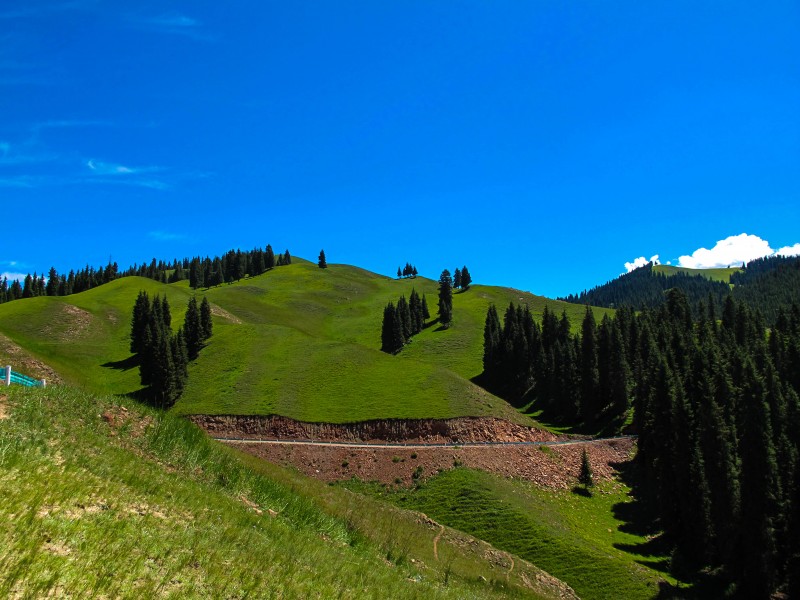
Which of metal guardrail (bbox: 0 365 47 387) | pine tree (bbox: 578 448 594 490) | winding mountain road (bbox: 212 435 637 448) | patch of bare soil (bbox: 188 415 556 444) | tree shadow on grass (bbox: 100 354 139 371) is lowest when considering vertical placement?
pine tree (bbox: 578 448 594 490)

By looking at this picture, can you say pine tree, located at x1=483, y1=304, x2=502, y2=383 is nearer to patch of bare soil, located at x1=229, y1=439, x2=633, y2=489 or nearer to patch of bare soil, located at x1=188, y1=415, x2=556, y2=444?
patch of bare soil, located at x1=188, y1=415, x2=556, y2=444

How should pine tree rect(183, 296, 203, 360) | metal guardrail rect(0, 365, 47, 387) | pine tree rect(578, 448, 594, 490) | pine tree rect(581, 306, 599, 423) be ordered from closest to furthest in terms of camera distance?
metal guardrail rect(0, 365, 47, 387) → pine tree rect(578, 448, 594, 490) → pine tree rect(581, 306, 599, 423) → pine tree rect(183, 296, 203, 360)

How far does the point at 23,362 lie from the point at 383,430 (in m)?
59.1

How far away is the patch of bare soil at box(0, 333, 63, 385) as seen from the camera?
77.8 meters

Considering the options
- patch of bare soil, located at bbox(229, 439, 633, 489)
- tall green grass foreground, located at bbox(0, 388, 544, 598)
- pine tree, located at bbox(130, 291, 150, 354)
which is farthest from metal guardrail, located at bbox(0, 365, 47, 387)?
pine tree, located at bbox(130, 291, 150, 354)

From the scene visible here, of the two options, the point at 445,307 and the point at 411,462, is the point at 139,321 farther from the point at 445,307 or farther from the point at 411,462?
the point at 445,307

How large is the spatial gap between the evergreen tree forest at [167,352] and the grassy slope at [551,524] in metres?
40.1

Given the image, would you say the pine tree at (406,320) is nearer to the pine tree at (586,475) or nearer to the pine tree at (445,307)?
the pine tree at (445,307)

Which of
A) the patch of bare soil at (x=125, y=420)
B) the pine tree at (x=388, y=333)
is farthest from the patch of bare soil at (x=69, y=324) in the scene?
the patch of bare soil at (x=125, y=420)

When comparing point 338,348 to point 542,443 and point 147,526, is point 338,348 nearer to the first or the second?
point 542,443

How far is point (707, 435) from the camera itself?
50.8 metres

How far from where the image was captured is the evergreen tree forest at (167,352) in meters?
81.6

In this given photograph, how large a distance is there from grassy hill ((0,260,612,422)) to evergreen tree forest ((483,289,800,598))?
72.1 ft

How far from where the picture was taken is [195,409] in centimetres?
7612
